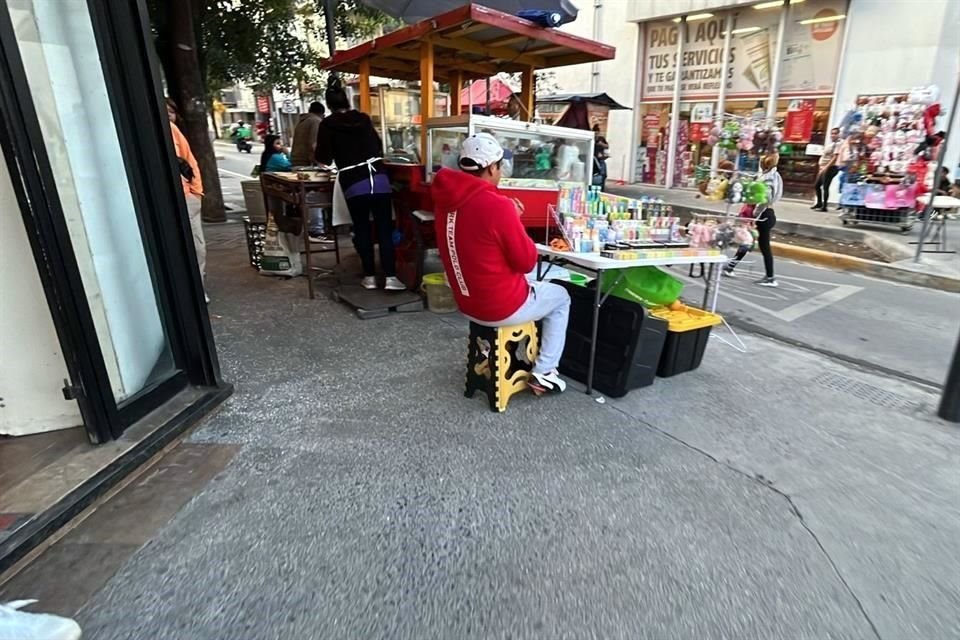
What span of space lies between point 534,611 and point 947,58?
12.6 m

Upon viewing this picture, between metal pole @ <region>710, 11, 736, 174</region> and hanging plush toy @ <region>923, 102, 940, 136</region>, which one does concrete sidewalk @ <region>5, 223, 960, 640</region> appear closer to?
hanging plush toy @ <region>923, 102, 940, 136</region>

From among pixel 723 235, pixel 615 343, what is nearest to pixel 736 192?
pixel 723 235

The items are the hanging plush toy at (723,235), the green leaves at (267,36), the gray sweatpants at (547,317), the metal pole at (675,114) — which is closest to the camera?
the gray sweatpants at (547,317)

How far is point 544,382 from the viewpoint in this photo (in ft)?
11.3

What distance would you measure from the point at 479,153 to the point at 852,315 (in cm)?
455

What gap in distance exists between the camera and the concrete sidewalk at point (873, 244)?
685cm

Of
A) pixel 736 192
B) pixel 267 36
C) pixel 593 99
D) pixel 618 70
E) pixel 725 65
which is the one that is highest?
pixel 267 36

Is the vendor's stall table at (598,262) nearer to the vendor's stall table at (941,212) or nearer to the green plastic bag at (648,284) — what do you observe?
the green plastic bag at (648,284)

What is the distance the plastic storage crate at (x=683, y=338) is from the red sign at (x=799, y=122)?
10.4m

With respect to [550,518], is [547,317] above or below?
above

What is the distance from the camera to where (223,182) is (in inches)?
696

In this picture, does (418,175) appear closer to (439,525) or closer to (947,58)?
(439,525)

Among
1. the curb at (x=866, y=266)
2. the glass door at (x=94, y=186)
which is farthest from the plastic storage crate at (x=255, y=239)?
the curb at (x=866, y=266)

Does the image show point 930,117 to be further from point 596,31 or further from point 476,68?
point 596,31
